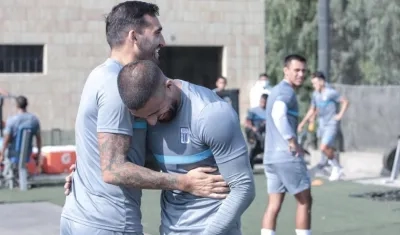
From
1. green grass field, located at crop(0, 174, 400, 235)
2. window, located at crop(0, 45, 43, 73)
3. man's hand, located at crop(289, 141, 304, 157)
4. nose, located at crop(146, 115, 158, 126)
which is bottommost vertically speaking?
green grass field, located at crop(0, 174, 400, 235)

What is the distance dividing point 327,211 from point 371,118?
585cm

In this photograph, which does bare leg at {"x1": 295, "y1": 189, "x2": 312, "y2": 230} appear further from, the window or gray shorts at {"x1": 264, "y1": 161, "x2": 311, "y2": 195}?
the window

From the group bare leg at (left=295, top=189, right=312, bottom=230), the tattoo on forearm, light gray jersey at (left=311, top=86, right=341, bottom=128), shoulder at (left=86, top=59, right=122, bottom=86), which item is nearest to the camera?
the tattoo on forearm

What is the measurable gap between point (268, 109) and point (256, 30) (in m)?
14.5

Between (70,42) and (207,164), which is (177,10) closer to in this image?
(70,42)

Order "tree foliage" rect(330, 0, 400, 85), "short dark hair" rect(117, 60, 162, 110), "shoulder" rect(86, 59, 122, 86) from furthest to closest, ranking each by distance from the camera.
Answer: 1. "tree foliage" rect(330, 0, 400, 85)
2. "shoulder" rect(86, 59, 122, 86)
3. "short dark hair" rect(117, 60, 162, 110)

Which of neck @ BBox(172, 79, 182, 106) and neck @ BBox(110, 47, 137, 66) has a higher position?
neck @ BBox(110, 47, 137, 66)

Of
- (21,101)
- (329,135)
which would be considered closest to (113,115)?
(21,101)

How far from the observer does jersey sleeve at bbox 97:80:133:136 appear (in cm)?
376

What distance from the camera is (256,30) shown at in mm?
22281

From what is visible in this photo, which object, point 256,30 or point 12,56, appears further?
point 256,30

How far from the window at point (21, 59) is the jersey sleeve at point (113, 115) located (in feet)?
54.7

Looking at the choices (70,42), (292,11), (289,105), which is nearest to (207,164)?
(289,105)

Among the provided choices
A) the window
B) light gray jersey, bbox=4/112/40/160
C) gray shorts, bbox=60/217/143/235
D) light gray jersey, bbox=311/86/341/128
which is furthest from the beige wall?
gray shorts, bbox=60/217/143/235
